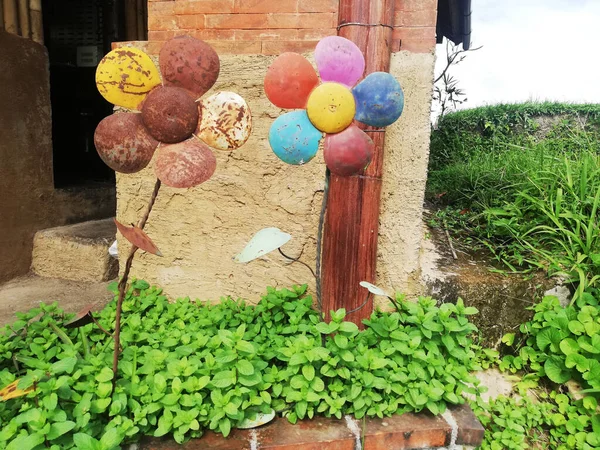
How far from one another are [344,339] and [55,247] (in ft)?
8.92

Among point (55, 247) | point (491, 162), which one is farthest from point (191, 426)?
point (491, 162)

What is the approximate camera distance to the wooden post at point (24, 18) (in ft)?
10.1

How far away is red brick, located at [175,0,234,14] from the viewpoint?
6.89 feet

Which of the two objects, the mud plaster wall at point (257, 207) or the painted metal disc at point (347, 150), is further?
the mud plaster wall at point (257, 207)

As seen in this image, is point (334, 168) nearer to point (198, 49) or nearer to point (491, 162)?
point (198, 49)

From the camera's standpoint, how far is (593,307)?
2.04m

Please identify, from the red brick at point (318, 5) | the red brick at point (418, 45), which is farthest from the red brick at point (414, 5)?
the red brick at point (318, 5)

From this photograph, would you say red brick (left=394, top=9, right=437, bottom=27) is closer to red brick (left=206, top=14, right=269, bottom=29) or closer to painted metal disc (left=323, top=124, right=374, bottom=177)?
red brick (left=206, top=14, right=269, bottom=29)

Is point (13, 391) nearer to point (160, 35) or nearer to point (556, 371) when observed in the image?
point (160, 35)

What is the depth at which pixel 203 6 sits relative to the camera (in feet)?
6.97

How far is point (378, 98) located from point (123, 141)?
835 millimetres

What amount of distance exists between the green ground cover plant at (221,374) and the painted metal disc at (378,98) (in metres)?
0.78

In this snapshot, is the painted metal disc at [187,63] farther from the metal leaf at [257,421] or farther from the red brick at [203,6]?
the metal leaf at [257,421]

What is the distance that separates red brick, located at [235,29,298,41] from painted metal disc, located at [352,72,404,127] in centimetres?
86
